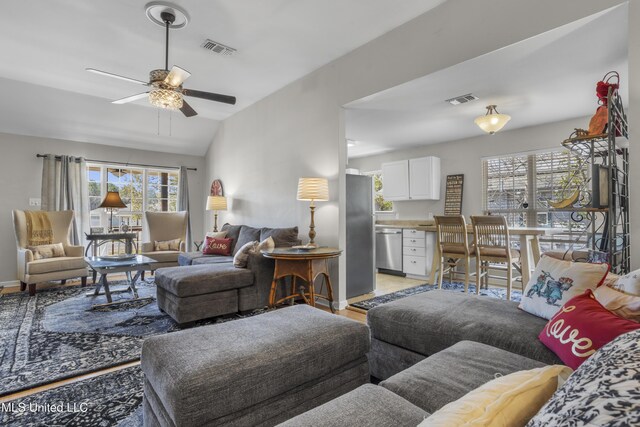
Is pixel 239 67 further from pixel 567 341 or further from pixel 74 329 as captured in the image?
pixel 567 341

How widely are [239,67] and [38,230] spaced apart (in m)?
3.76

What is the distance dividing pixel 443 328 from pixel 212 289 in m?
2.28

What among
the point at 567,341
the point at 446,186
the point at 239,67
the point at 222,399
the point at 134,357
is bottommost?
the point at 134,357

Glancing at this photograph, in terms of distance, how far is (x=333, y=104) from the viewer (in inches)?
151

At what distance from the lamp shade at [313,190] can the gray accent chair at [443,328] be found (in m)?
1.71

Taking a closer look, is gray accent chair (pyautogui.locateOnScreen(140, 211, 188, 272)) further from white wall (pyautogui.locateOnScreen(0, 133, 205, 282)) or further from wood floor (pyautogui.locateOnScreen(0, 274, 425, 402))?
white wall (pyautogui.locateOnScreen(0, 133, 205, 282))

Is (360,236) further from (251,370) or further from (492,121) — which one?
(251,370)

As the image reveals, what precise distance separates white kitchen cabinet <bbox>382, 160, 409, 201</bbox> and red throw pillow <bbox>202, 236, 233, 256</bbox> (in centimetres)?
324

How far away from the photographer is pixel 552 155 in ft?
15.9

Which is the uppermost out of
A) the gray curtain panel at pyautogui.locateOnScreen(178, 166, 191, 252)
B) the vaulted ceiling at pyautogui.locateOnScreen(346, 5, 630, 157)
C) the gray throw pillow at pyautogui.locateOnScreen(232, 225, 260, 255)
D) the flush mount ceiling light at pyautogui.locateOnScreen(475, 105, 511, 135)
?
the vaulted ceiling at pyautogui.locateOnScreen(346, 5, 630, 157)

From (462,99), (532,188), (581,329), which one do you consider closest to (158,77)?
(462,99)

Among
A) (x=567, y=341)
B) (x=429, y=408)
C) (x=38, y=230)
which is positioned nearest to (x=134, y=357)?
(x=429, y=408)

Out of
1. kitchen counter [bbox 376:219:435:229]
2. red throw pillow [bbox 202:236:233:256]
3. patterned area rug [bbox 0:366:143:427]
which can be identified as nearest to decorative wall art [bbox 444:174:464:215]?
kitchen counter [bbox 376:219:435:229]

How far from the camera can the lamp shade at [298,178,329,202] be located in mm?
3635
